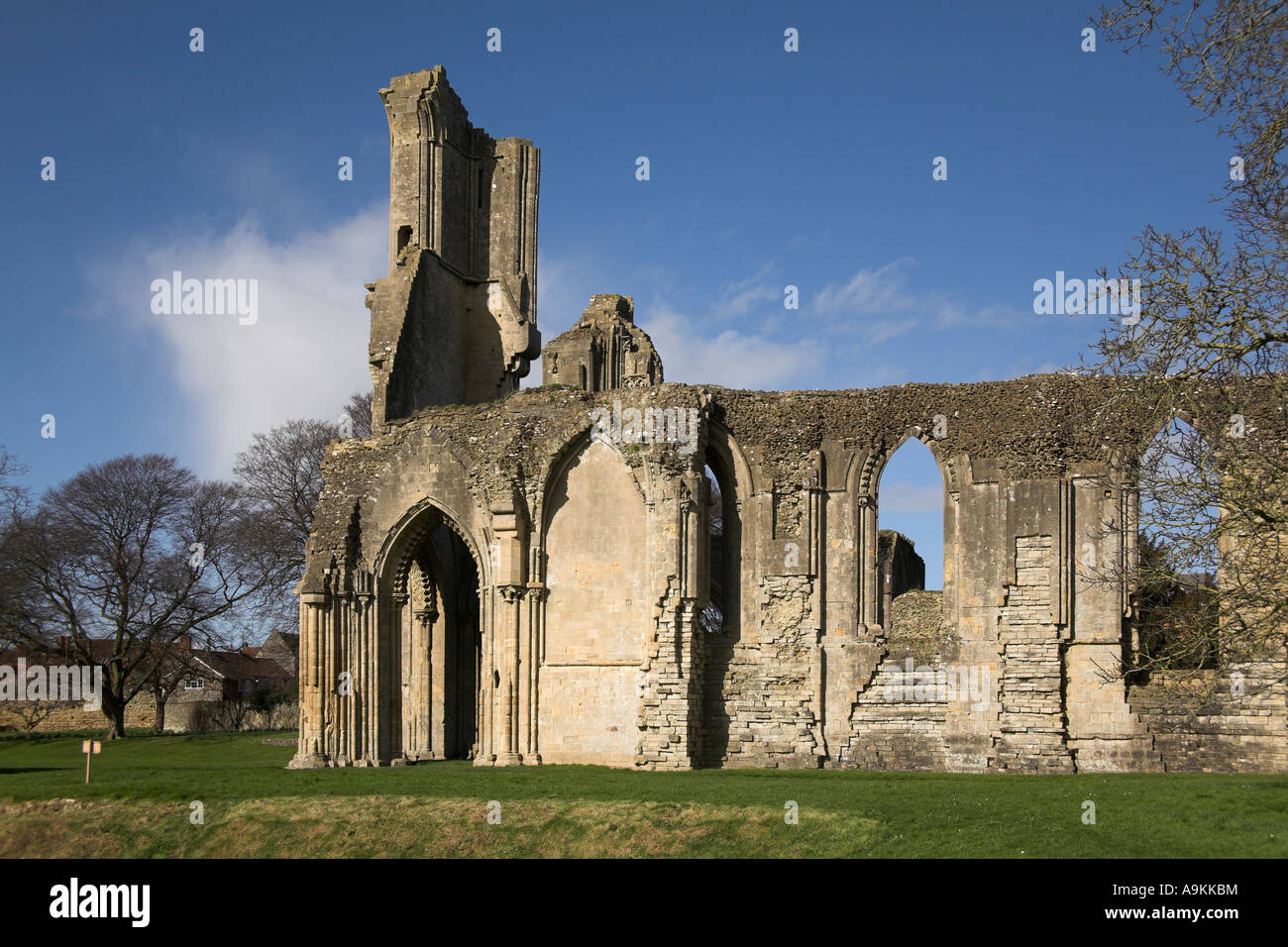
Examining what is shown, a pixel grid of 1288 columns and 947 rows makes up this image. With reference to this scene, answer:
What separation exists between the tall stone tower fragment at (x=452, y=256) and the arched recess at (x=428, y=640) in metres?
3.77

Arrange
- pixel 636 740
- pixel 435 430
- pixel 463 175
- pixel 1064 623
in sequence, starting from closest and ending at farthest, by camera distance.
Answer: pixel 1064 623 → pixel 636 740 → pixel 435 430 → pixel 463 175

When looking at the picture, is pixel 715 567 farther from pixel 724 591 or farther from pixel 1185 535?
pixel 1185 535

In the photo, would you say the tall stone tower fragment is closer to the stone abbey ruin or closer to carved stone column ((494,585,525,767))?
the stone abbey ruin

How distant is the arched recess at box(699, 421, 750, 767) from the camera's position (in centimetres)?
2270

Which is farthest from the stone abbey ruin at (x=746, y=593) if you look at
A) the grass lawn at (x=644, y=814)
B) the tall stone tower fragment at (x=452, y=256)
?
the tall stone tower fragment at (x=452, y=256)

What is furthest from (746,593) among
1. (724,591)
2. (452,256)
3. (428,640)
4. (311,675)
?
(452,256)

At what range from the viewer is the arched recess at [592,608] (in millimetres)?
22828

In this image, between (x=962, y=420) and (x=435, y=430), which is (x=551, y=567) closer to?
(x=435, y=430)

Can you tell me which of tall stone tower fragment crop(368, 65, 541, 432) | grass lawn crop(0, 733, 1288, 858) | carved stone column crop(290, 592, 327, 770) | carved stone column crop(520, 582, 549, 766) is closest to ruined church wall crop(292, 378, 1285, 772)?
carved stone column crop(520, 582, 549, 766)

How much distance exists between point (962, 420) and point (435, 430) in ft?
31.6

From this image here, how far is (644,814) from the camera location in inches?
618

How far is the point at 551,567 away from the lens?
933 inches

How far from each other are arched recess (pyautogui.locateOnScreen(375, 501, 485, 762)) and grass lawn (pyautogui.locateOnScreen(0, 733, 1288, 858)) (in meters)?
4.53
